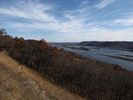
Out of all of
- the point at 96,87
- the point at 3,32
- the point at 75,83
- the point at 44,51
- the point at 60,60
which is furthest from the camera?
the point at 3,32

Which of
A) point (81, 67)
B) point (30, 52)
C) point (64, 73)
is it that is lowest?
point (64, 73)

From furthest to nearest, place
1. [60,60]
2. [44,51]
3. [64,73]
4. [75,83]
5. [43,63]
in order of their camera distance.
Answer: [44,51], [43,63], [60,60], [64,73], [75,83]

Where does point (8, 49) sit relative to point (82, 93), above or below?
above

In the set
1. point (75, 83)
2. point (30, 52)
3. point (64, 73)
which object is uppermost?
point (30, 52)

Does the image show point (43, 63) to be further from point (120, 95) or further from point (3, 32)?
point (120, 95)

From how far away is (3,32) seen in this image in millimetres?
25156

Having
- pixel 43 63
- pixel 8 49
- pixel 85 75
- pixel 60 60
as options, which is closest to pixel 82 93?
pixel 85 75

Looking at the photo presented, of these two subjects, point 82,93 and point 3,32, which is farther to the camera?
point 3,32

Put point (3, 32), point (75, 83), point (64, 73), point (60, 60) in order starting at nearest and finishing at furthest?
point (75, 83)
point (64, 73)
point (60, 60)
point (3, 32)

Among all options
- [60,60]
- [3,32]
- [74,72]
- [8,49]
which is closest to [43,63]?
[60,60]

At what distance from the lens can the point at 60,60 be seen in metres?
20.5

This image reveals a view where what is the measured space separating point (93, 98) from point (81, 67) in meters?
5.87

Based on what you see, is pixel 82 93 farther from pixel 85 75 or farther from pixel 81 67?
pixel 81 67

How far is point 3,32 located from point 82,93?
27.0 m
